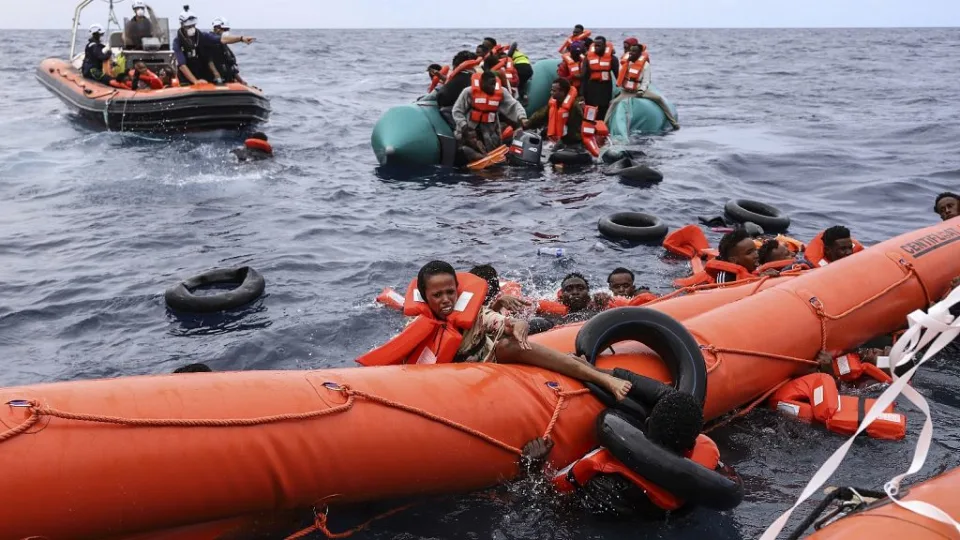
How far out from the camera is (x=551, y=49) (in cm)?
4241

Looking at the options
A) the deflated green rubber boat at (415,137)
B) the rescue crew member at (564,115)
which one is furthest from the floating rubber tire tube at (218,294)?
the rescue crew member at (564,115)

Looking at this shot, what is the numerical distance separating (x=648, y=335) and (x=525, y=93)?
38.3 feet

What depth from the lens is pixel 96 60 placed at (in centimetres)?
1538

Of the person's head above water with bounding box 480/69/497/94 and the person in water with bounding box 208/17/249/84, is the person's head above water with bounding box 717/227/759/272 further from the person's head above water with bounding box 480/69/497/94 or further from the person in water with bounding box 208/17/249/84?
the person in water with bounding box 208/17/249/84

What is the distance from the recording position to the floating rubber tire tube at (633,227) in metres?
8.50

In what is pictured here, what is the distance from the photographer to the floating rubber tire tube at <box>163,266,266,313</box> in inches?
260

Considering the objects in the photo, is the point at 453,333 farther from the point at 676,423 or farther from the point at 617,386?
the point at 676,423

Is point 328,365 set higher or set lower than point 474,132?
lower

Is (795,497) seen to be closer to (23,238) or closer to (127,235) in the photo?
(127,235)

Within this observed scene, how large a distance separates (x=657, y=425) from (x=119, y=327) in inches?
185

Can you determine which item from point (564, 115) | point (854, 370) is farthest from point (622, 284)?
point (564, 115)

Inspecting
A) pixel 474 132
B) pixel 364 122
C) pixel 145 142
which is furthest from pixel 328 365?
pixel 364 122

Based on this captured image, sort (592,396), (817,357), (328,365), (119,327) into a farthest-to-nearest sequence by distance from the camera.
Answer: (119,327)
(328,365)
(817,357)
(592,396)

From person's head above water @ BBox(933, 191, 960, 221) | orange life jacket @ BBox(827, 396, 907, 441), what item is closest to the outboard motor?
person's head above water @ BBox(933, 191, 960, 221)
